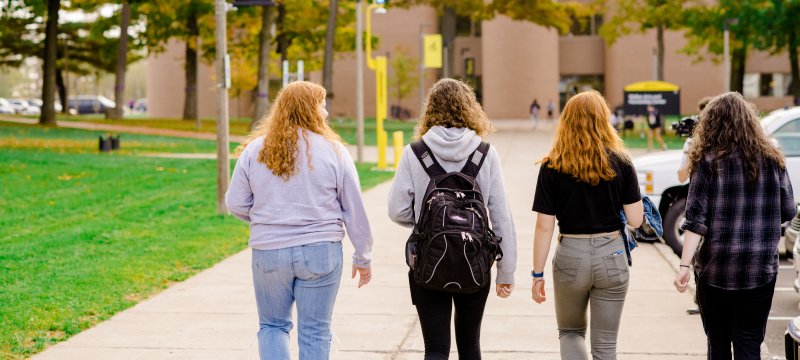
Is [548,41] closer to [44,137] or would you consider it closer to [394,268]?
[44,137]

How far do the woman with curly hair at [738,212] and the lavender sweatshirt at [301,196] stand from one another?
1.67 metres

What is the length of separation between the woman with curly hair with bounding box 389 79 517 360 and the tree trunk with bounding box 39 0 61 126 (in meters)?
36.8

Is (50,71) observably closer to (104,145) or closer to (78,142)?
(78,142)

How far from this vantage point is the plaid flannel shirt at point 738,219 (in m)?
5.27

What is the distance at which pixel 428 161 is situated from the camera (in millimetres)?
5137

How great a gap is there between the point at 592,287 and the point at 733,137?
98 cm

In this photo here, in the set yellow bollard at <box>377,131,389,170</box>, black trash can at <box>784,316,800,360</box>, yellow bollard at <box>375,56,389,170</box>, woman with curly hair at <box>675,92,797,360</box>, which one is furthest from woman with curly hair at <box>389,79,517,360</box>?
yellow bollard at <box>377,131,389,170</box>

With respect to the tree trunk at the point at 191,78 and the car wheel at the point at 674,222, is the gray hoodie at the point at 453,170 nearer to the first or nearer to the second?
the car wheel at the point at 674,222

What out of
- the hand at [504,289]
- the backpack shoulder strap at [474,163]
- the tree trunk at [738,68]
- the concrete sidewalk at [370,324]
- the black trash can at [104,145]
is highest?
the tree trunk at [738,68]

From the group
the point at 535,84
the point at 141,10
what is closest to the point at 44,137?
the point at 141,10

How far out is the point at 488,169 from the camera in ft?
16.9

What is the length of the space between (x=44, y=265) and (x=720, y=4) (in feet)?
109

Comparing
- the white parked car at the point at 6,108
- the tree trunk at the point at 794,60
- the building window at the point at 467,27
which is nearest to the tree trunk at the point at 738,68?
the tree trunk at the point at 794,60

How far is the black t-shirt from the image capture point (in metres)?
5.21
